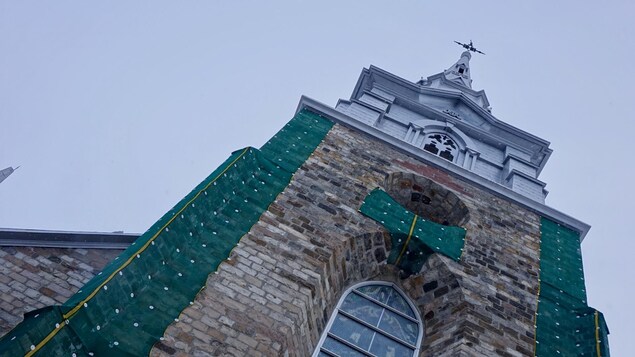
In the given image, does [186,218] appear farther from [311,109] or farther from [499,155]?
[499,155]

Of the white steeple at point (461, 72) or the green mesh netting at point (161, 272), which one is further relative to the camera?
the white steeple at point (461, 72)

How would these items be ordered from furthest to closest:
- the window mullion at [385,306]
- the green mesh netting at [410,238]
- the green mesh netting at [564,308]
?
the green mesh netting at [410,238] < the window mullion at [385,306] < the green mesh netting at [564,308]

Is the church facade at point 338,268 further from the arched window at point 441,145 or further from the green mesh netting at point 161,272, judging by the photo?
the arched window at point 441,145

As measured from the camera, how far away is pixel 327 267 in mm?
8656

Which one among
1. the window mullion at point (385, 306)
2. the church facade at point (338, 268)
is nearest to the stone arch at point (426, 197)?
the church facade at point (338, 268)

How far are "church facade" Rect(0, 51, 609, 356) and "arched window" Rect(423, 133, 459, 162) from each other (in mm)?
1284

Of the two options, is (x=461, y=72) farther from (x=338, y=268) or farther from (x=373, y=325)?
(x=373, y=325)

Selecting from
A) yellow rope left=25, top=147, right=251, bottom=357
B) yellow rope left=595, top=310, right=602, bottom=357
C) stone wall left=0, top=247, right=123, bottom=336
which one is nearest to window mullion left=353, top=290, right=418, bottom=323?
yellow rope left=595, top=310, right=602, bottom=357

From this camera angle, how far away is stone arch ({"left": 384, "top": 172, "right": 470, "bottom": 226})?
458 inches

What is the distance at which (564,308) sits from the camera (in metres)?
9.63

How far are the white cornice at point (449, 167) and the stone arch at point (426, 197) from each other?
61 cm

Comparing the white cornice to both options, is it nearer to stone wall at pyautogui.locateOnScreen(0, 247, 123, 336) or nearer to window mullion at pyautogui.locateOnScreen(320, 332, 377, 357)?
window mullion at pyautogui.locateOnScreen(320, 332, 377, 357)

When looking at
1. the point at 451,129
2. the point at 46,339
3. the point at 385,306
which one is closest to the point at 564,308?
the point at 385,306

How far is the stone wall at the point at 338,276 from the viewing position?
7.12 m
